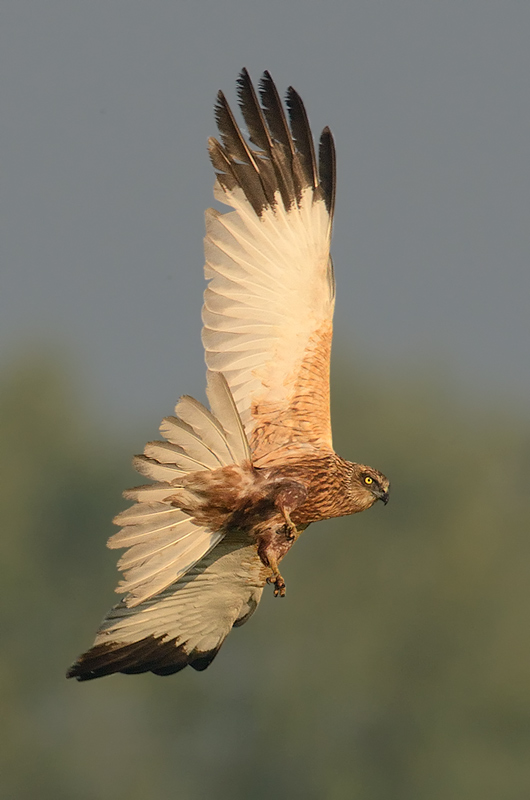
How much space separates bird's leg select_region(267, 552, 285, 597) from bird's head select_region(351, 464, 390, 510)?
0.88 meters

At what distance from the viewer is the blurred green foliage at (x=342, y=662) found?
30000 mm

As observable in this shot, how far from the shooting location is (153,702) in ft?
104

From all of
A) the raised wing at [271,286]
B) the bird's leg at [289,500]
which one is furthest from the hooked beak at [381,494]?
the bird's leg at [289,500]

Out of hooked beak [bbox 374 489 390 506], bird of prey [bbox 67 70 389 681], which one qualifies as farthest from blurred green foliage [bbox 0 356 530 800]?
hooked beak [bbox 374 489 390 506]

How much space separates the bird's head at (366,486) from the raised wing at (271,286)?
1.02 feet

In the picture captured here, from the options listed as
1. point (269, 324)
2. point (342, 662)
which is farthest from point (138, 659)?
point (342, 662)

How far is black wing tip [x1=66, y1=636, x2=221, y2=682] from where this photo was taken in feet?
30.6

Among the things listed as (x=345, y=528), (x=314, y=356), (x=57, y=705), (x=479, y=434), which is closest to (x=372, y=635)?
(x=345, y=528)

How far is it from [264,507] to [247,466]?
558mm

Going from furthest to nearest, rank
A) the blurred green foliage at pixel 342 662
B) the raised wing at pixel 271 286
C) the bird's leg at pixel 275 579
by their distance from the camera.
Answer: the blurred green foliage at pixel 342 662
the raised wing at pixel 271 286
the bird's leg at pixel 275 579

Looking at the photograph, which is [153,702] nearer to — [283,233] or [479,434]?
[479,434]

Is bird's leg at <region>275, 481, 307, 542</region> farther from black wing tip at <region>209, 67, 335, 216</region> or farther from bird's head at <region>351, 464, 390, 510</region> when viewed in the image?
black wing tip at <region>209, 67, 335, 216</region>

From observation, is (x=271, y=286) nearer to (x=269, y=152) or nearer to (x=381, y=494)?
(x=269, y=152)

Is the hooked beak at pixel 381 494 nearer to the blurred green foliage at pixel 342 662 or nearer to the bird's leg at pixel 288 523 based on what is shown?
the bird's leg at pixel 288 523
